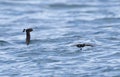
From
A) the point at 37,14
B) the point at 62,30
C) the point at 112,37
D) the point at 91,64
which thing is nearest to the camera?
the point at 91,64

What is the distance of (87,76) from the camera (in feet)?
39.4

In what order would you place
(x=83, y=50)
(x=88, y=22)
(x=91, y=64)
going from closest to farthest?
(x=91, y=64)
(x=83, y=50)
(x=88, y=22)

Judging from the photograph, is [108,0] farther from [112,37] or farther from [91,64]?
[91,64]

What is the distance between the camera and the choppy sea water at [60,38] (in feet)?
41.3

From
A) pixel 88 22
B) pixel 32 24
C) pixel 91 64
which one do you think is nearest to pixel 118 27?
pixel 88 22

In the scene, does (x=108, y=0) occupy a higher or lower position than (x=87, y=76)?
higher

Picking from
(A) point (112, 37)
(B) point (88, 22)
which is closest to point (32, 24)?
(B) point (88, 22)

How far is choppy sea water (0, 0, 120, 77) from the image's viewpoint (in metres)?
12.6

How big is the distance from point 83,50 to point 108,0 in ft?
32.4

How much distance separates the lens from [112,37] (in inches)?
626

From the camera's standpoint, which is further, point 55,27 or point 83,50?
point 55,27

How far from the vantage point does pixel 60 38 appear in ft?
52.0

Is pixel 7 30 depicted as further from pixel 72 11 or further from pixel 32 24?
pixel 72 11

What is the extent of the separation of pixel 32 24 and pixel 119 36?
12.5 ft
